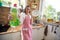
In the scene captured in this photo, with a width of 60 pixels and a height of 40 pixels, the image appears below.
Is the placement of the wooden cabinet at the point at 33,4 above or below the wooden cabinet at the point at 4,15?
above


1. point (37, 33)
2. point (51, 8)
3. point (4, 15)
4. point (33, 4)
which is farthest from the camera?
point (51, 8)

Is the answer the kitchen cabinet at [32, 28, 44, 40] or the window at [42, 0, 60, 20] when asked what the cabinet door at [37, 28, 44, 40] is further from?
the window at [42, 0, 60, 20]

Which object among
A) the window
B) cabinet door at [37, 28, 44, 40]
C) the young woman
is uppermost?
the window

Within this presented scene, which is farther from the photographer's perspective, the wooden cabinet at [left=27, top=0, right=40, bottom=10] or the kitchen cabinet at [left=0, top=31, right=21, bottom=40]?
the wooden cabinet at [left=27, top=0, right=40, bottom=10]

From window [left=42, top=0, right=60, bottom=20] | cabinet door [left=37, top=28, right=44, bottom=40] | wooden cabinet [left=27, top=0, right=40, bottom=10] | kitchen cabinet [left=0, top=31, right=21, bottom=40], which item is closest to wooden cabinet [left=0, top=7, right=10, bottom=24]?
kitchen cabinet [left=0, top=31, right=21, bottom=40]

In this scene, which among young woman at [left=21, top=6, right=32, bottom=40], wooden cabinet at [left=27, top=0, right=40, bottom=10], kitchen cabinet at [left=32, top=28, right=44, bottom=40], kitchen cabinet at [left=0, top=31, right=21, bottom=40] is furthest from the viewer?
wooden cabinet at [left=27, top=0, right=40, bottom=10]

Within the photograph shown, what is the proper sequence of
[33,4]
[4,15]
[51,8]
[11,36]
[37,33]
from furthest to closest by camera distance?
[51,8] < [33,4] < [37,33] < [4,15] < [11,36]

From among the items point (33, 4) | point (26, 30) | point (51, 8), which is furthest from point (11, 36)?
point (51, 8)

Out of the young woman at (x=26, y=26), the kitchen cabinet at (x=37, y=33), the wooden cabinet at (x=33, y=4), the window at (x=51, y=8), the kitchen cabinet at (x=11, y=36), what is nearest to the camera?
the kitchen cabinet at (x=11, y=36)

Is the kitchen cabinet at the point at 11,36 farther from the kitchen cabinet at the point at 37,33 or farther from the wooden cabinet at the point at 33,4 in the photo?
the wooden cabinet at the point at 33,4

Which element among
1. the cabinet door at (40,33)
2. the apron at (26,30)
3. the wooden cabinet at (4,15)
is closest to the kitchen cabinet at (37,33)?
the cabinet door at (40,33)

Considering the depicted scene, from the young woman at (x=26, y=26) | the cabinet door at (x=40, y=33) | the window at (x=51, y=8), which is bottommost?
the cabinet door at (x=40, y=33)

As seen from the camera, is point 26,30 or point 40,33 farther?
point 40,33

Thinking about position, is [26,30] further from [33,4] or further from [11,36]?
[33,4]
